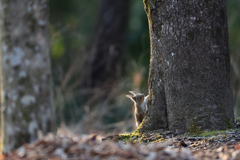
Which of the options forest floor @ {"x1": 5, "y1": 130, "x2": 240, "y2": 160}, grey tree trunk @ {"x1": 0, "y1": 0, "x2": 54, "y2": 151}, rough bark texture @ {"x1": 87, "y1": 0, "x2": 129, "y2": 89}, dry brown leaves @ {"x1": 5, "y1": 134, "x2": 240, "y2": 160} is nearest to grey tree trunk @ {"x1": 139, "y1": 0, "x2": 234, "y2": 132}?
forest floor @ {"x1": 5, "y1": 130, "x2": 240, "y2": 160}

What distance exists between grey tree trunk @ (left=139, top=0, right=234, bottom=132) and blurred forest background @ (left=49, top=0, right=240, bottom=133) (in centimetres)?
151

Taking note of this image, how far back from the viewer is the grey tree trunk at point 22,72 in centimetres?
368

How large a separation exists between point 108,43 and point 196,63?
869cm

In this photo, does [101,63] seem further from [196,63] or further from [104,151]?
[104,151]

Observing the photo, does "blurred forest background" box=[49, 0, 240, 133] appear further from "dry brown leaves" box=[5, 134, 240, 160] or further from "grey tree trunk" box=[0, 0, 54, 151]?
"dry brown leaves" box=[5, 134, 240, 160]

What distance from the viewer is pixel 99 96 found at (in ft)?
35.7

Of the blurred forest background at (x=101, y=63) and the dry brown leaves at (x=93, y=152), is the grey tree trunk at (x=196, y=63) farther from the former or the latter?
the blurred forest background at (x=101, y=63)

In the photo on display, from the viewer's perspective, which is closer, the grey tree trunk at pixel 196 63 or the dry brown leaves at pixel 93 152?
the dry brown leaves at pixel 93 152

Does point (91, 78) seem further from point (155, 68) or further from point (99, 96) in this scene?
point (155, 68)

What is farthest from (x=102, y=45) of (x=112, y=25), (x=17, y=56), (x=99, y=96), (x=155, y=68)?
(x=17, y=56)

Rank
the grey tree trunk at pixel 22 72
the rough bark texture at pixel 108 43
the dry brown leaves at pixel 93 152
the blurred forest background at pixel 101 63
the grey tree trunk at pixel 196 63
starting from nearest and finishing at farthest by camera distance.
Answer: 1. the dry brown leaves at pixel 93 152
2. the grey tree trunk at pixel 22 72
3. the grey tree trunk at pixel 196 63
4. the blurred forest background at pixel 101 63
5. the rough bark texture at pixel 108 43

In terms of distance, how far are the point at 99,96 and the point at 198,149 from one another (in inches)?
286

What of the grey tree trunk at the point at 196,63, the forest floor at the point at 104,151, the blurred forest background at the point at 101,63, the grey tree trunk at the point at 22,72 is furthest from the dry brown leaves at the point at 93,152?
the blurred forest background at the point at 101,63

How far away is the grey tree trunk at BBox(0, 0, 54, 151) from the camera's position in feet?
12.1
